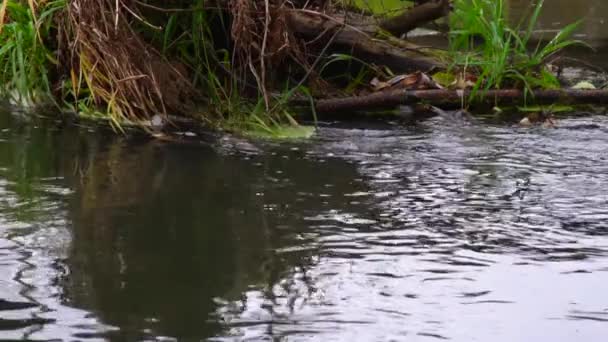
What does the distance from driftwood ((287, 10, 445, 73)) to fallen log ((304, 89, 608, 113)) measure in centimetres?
34

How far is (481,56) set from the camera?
6082 mm

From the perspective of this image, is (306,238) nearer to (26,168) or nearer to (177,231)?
(177,231)

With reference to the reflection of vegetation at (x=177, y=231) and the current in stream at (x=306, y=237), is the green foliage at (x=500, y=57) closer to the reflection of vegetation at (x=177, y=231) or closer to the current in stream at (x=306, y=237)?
the current in stream at (x=306, y=237)

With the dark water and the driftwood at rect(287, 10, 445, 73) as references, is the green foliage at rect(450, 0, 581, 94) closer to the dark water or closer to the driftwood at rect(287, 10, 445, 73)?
the driftwood at rect(287, 10, 445, 73)

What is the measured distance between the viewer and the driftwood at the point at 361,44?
5.37m

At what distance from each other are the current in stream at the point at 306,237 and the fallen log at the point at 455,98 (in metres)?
0.42

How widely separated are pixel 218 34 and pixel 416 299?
277 cm

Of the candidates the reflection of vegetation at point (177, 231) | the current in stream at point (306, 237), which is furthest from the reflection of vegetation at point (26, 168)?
the reflection of vegetation at point (177, 231)

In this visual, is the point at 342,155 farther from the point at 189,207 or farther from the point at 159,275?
the point at 159,275

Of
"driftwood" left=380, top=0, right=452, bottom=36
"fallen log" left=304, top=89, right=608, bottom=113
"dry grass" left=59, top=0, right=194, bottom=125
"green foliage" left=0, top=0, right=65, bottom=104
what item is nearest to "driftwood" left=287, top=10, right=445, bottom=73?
"driftwood" left=380, top=0, right=452, bottom=36

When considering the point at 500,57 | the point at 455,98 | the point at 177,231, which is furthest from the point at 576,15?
the point at 177,231

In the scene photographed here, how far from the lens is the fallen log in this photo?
518 centimetres

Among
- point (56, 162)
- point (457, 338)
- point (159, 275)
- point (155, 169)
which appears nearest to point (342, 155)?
point (155, 169)

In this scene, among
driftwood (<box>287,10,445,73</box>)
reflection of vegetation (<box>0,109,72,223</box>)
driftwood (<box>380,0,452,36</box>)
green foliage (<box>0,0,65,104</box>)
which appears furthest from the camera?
driftwood (<box>380,0,452,36</box>)
